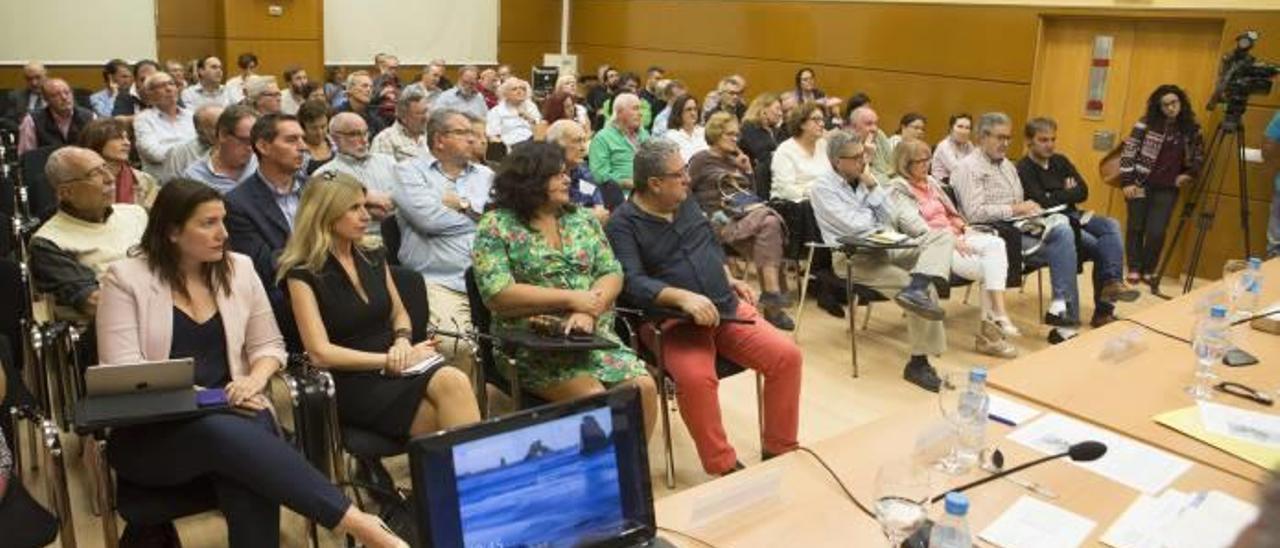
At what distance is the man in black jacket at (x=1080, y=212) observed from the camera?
5.58m

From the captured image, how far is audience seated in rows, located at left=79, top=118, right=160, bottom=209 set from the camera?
4078 mm

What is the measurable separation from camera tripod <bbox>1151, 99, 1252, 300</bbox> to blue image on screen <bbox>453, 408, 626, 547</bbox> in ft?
19.0

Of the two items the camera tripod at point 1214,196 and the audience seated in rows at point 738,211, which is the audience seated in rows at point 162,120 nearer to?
the audience seated in rows at point 738,211

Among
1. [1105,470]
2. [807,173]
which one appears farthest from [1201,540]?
[807,173]

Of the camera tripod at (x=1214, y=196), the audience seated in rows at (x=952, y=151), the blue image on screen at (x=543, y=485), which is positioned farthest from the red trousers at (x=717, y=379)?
the camera tripod at (x=1214, y=196)

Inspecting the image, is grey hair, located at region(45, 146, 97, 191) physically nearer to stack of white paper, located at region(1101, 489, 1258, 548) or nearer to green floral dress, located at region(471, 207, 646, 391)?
green floral dress, located at region(471, 207, 646, 391)

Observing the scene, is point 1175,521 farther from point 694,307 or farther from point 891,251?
point 891,251

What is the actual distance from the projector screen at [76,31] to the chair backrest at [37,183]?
546cm

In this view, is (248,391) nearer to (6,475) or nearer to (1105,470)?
(6,475)

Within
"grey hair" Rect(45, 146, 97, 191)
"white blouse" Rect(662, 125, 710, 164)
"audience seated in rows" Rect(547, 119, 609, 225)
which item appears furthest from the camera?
"white blouse" Rect(662, 125, 710, 164)

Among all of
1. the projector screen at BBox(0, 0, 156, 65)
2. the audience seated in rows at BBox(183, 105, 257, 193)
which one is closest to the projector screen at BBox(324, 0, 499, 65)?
the projector screen at BBox(0, 0, 156, 65)

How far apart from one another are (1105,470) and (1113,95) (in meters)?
6.36

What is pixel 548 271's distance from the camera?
10.8ft

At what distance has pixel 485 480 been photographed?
5.19 feet
